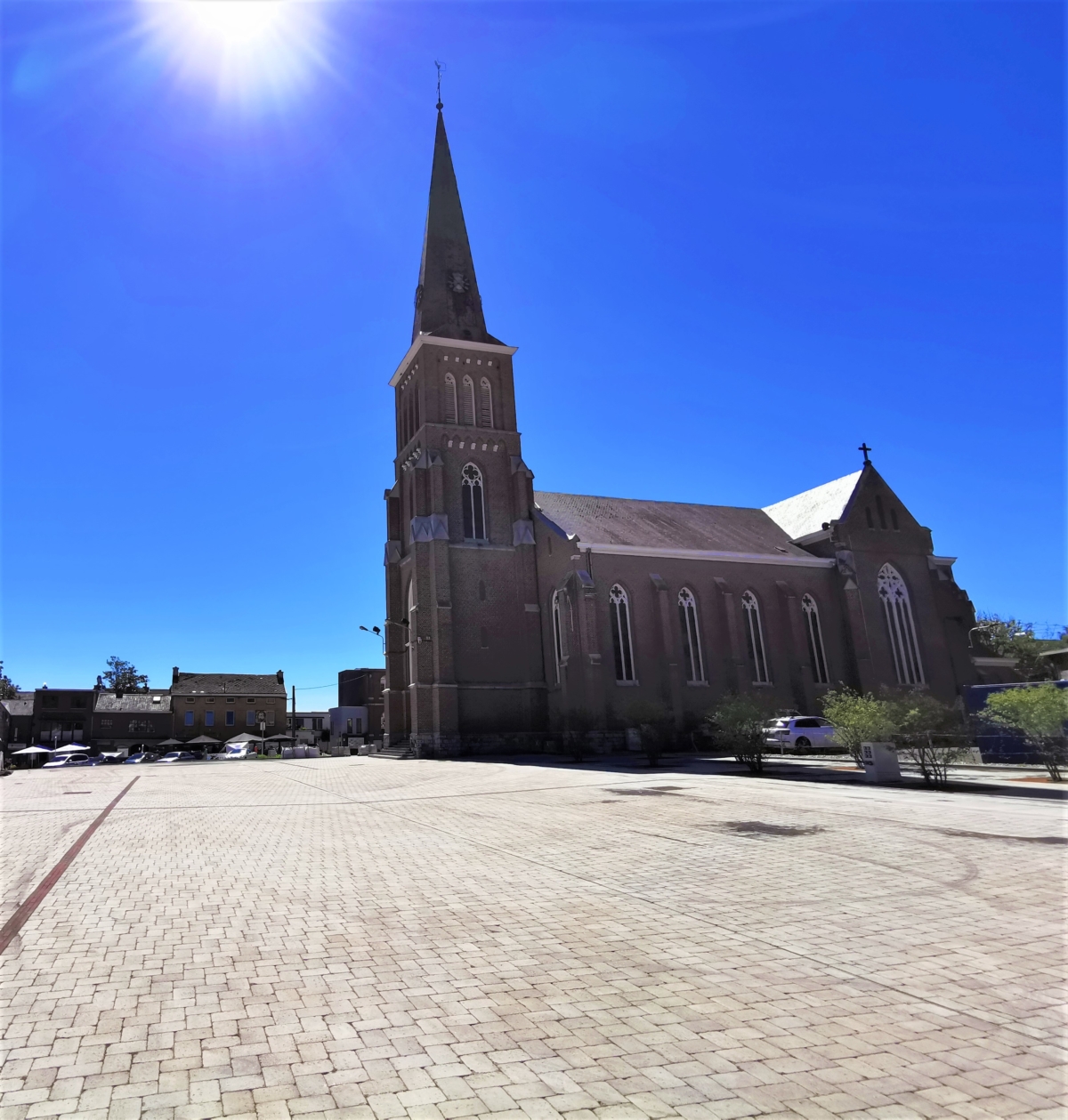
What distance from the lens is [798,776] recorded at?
18.6m

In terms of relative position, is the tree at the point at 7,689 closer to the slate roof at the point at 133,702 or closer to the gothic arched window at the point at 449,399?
the slate roof at the point at 133,702

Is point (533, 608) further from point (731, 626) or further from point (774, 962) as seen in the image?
point (774, 962)

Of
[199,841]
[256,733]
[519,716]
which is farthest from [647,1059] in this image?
[256,733]

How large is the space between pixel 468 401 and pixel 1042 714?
→ 107 feet

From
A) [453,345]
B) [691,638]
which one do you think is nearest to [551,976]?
[691,638]

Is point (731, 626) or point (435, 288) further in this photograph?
point (435, 288)

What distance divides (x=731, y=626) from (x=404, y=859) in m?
30.6

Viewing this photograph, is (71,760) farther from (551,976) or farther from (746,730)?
(551,976)

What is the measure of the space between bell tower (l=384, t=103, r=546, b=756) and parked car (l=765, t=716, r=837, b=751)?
12413 mm

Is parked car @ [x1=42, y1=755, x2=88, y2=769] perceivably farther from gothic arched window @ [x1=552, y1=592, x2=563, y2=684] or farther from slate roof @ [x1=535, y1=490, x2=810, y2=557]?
slate roof @ [x1=535, y1=490, x2=810, y2=557]

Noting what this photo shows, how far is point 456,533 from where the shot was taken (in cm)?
3906

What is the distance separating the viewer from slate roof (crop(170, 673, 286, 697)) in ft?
251

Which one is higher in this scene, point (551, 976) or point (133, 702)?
point (133, 702)

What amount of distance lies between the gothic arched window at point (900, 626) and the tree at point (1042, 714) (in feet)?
80.8
